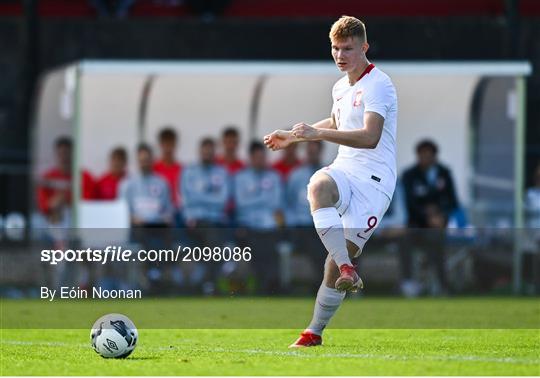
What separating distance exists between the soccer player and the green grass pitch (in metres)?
0.58

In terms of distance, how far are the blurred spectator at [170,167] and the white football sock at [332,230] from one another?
8600mm

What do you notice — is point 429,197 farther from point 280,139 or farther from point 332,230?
point 280,139

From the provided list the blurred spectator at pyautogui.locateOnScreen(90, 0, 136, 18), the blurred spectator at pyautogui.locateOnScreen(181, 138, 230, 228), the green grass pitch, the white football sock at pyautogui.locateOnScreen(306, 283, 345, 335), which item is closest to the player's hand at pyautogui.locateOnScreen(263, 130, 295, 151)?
the white football sock at pyautogui.locateOnScreen(306, 283, 345, 335)

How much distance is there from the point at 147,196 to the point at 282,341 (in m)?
7.30

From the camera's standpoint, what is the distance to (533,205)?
18.9 m

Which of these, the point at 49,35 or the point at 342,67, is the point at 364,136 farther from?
the point at 49,35

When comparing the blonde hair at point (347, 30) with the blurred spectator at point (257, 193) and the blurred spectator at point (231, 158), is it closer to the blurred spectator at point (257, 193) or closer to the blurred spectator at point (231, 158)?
the blurred spectator at point (257, 193)

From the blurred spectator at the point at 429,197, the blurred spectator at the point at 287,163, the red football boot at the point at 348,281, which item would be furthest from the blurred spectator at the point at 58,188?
the red football boot at the point at 348,281

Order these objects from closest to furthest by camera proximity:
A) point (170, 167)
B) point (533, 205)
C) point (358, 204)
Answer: point (358, 204) < point (170, 167) < point (533, 205)

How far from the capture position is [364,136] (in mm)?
9156

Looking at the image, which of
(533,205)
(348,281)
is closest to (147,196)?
(533,205)

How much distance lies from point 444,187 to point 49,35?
7509mm

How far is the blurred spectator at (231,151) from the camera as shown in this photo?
17750mm

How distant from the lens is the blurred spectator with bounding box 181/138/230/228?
57.3 feet
